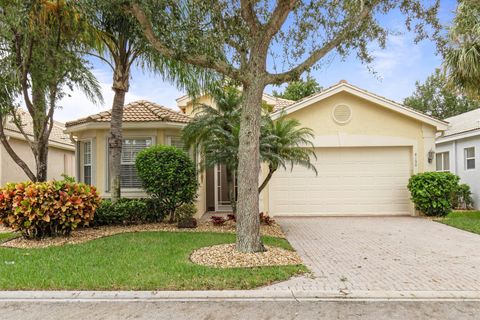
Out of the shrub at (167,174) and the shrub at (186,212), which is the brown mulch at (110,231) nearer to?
the shrub at (186,212)

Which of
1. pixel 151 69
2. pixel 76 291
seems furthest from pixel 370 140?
pixel 76 291

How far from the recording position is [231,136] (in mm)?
10102

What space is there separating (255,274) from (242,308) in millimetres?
1171

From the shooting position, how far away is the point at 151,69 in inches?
462

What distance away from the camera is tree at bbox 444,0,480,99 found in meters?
11.6

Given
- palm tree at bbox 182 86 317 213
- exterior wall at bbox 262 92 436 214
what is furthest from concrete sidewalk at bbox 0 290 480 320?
exterior wall at bbox 262 92 436 214

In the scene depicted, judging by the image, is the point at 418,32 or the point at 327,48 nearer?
the point at 327,48

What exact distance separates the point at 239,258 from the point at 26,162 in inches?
558

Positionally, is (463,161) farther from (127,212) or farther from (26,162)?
(26,162)

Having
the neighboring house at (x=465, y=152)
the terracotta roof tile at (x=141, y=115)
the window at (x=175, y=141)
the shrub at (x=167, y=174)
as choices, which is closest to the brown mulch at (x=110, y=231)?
the shrub at (x=167, y=174)

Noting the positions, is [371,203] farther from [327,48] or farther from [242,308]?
[242,308]

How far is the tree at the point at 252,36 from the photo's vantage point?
7.29 metres

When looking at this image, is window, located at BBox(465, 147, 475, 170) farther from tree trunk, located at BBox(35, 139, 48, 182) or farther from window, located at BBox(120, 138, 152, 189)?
tree trunk, located at BBox(35, 139, 48, 182)

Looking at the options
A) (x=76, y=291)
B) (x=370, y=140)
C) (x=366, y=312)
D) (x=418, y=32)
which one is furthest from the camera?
(x=370, y=140)
